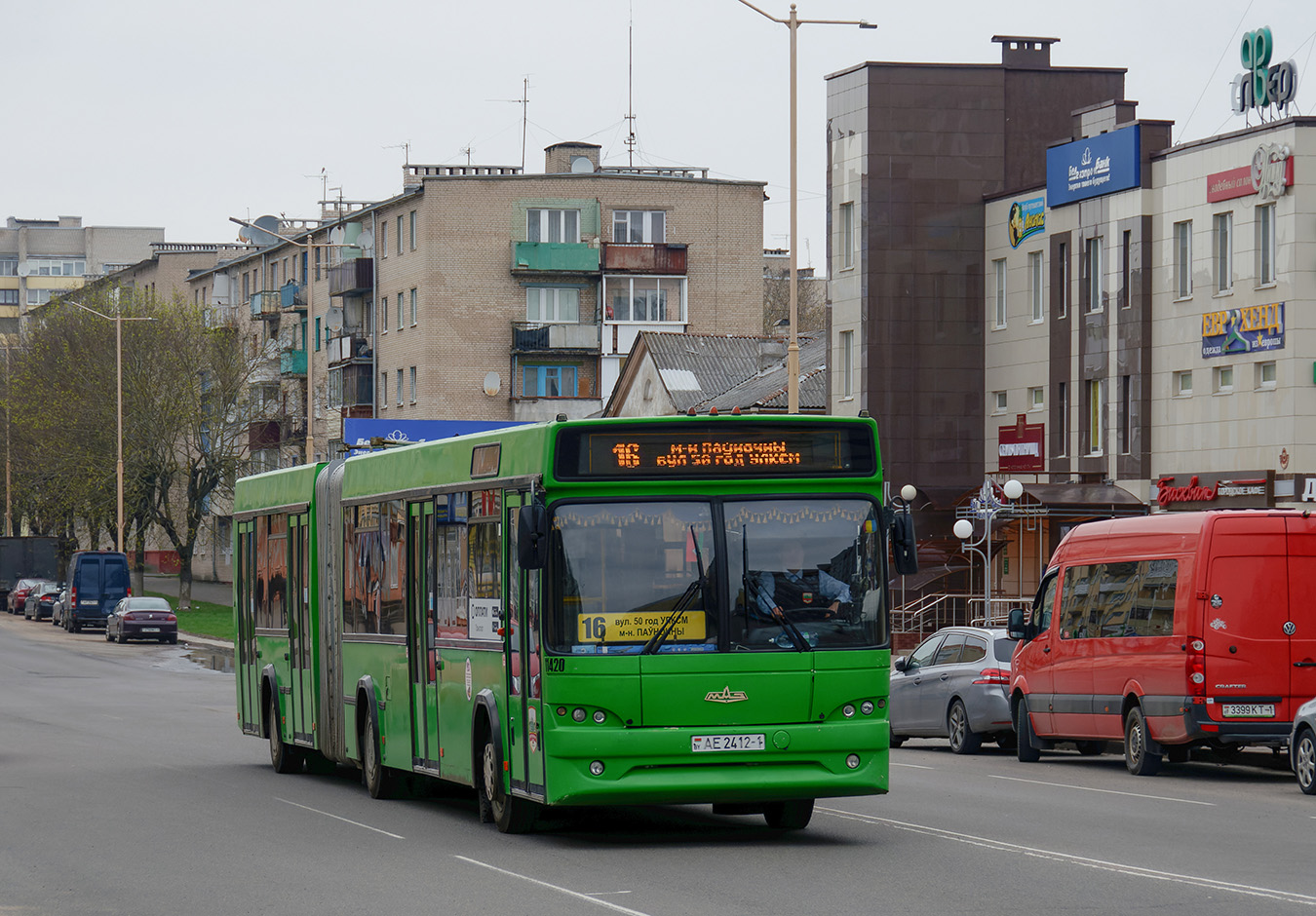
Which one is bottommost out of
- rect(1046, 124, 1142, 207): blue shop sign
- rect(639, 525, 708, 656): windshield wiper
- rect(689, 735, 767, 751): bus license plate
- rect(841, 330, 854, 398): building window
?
rect(689, 735, 767, 751): bus license plate

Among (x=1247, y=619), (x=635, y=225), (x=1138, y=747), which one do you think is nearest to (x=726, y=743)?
(x=1247, y=619)

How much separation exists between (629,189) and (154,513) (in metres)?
22.1

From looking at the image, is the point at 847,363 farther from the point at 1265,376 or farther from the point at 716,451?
the point at 716,451

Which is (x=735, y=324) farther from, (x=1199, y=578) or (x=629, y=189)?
(x=1199, y=578)

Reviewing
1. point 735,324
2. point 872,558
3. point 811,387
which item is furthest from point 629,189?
point 872,558

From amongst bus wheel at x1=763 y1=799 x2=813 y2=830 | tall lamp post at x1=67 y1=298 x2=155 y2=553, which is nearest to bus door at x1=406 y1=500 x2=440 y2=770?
bus wheel at x1=763 y1=799 x2=813 y2=830

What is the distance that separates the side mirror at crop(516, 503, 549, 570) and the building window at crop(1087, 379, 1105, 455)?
38.7m

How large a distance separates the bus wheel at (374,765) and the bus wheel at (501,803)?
10.4 ft

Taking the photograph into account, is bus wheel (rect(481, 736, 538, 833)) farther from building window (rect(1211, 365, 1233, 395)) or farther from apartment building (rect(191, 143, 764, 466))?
apartment building (rect(191, 143, 764, 466))

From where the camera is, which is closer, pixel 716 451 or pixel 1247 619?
pixel 716 451

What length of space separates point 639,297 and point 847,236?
25.8 m

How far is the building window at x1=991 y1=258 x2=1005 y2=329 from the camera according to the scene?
2149 inches

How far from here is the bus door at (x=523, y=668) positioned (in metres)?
13.1

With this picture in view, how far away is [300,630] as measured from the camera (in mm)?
20000
